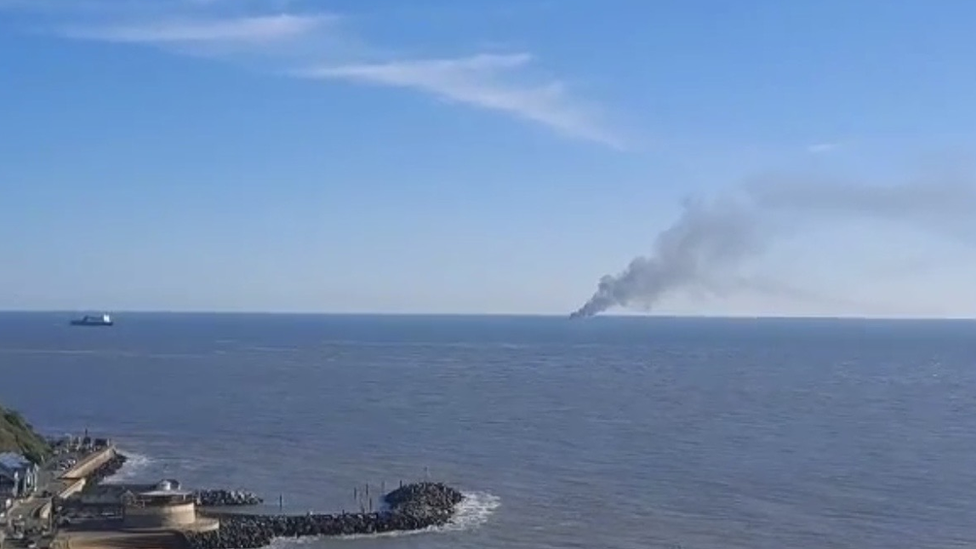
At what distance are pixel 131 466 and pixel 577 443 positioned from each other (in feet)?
85.0

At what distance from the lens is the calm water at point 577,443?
169 feet

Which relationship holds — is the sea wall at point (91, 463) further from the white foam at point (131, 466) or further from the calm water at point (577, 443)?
the calm water at point (577, 443)

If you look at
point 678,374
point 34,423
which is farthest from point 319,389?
point 678,374

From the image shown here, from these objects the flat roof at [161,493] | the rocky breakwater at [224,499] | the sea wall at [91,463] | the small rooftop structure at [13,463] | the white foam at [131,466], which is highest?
the small rooftop structure at [13,463]

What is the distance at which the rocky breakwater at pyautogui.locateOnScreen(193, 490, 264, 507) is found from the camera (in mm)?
53753

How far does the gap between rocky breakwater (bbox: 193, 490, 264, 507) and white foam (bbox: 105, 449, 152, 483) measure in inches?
316

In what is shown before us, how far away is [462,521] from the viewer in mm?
50594

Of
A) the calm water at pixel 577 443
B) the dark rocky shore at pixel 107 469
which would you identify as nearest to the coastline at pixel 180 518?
the calm water at pixel 577 443

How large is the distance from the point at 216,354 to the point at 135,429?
103996 millimetres

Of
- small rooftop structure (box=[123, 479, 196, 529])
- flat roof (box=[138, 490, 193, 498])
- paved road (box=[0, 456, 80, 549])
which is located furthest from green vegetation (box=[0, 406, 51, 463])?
small rooftop structure (box=[123, 479, 196, 529])

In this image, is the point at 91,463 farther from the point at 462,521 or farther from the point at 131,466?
the point at 462,521

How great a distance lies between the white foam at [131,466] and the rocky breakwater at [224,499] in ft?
26.3

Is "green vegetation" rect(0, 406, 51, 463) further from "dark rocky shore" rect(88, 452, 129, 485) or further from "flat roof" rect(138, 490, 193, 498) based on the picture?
"flat roof" rect(138, 490, 193, 498)

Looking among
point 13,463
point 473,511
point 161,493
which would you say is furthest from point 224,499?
point 473,511
